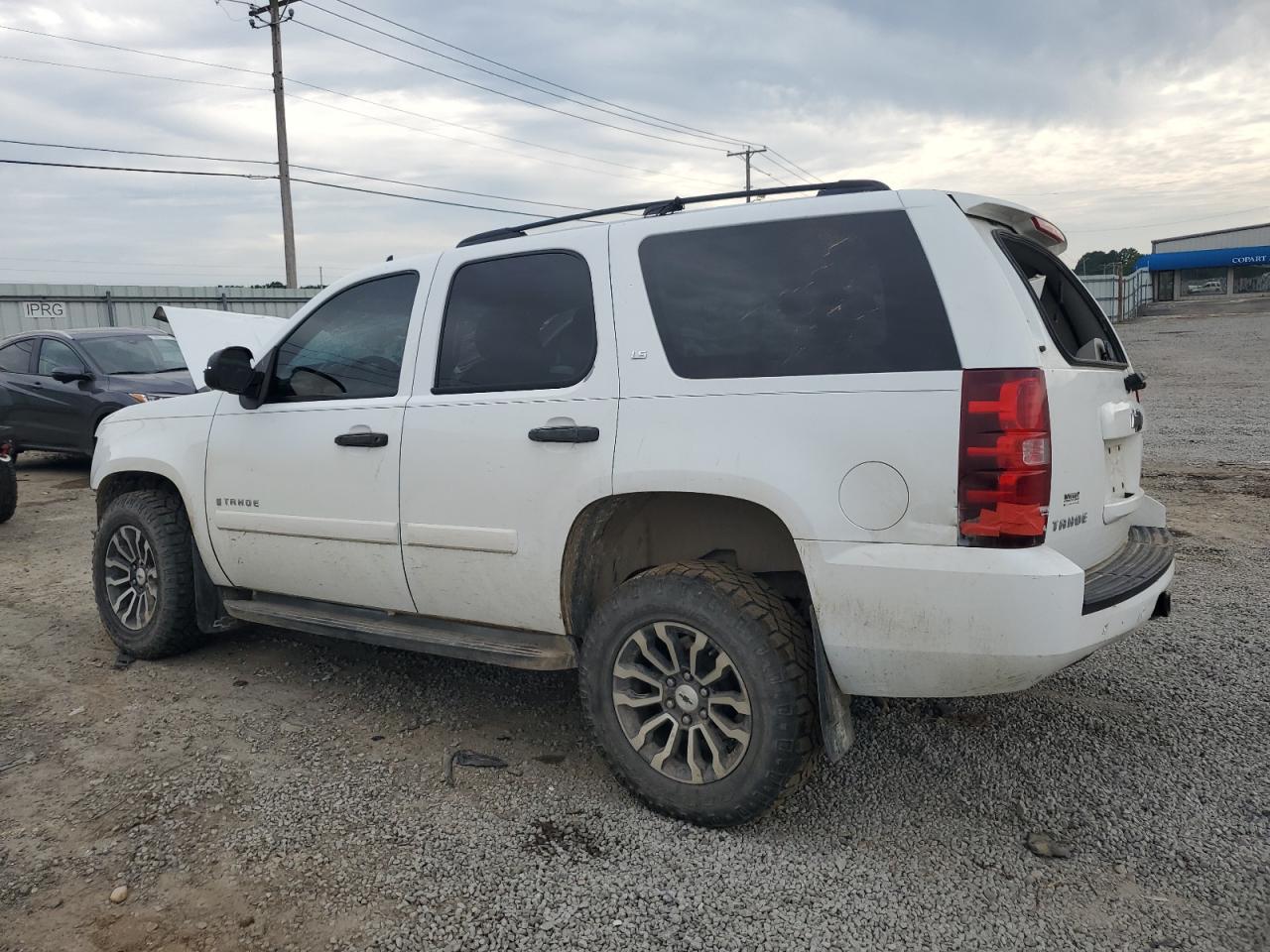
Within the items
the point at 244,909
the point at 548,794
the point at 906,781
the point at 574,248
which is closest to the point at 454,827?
the point at 548,794

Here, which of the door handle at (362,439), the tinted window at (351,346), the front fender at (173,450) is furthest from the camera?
the front fender at (173,450)

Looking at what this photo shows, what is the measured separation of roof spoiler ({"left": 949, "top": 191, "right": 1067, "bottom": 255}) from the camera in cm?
292

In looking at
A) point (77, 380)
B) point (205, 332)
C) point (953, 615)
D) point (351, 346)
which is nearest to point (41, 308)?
point (77, 380)

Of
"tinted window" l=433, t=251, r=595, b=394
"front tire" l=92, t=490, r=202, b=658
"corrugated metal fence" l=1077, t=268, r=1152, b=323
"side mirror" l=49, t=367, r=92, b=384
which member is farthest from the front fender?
"corrugated metal fence" l=1077, t=268, r=1152, b=323

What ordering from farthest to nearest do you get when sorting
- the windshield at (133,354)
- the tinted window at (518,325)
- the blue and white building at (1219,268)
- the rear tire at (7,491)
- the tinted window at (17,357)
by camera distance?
1. the blue and white building at (1219,268)
2. the tinted window at (17,357)
3. the windshield at (133,354)
4. the rear tire at (7,491)
5. the tinted window at (518,325)

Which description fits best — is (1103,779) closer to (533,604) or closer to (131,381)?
(533,604)

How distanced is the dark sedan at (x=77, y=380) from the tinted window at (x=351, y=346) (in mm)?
7084

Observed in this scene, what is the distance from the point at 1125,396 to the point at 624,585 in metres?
1.91

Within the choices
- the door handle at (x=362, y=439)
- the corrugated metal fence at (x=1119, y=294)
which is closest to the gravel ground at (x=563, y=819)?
the door handle at (x=362, y=439)

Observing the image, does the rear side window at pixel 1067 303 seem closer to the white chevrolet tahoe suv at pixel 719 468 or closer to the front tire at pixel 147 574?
the white chevrolet tahoe suv at pixel 719 468

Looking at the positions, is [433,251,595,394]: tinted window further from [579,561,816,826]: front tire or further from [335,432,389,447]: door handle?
[579,561,816,826]: front tire

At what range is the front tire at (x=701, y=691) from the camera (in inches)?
113

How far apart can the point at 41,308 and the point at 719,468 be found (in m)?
23.2

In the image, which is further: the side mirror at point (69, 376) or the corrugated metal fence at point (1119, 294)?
the corrugated metal fence at point (1119, 294)
